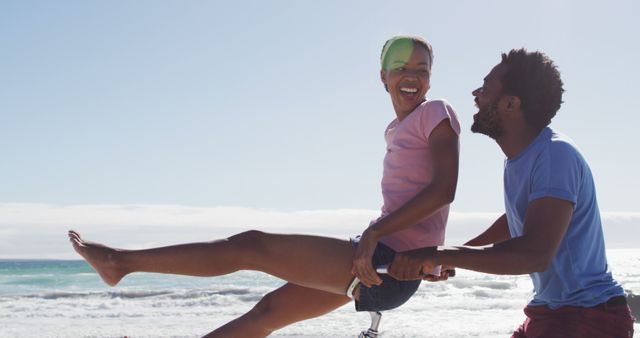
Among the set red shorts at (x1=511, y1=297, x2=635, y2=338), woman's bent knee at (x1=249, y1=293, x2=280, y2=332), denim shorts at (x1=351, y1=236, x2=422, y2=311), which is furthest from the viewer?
woman's bent knee at (x1=249, y1=293, x2=280, y2=332)

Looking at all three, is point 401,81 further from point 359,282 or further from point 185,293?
point 185,293

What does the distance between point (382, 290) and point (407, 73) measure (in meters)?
0.83

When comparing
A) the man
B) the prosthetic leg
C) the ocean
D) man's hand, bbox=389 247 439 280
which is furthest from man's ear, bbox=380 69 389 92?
the ocean

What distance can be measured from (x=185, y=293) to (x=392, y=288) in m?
17.5

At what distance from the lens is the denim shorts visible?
9.30 feet

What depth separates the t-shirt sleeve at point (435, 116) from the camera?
9.57 feet

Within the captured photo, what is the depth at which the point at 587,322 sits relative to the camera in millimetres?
2719

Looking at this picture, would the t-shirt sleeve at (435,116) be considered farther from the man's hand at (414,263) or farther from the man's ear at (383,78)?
the man's hand at (414,263)

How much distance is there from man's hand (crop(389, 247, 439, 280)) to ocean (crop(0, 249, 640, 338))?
8411mm

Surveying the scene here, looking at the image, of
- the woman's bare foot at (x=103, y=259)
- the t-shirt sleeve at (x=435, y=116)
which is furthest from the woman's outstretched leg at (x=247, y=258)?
the t-shirt sleeve at (x=435, y=116)

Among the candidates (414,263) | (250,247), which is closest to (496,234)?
(250,247)

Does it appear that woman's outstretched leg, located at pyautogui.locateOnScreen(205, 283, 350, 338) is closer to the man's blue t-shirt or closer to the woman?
the woman

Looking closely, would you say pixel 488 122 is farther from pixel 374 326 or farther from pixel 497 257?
pixel 374 326

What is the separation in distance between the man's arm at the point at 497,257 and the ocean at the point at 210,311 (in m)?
8.35
